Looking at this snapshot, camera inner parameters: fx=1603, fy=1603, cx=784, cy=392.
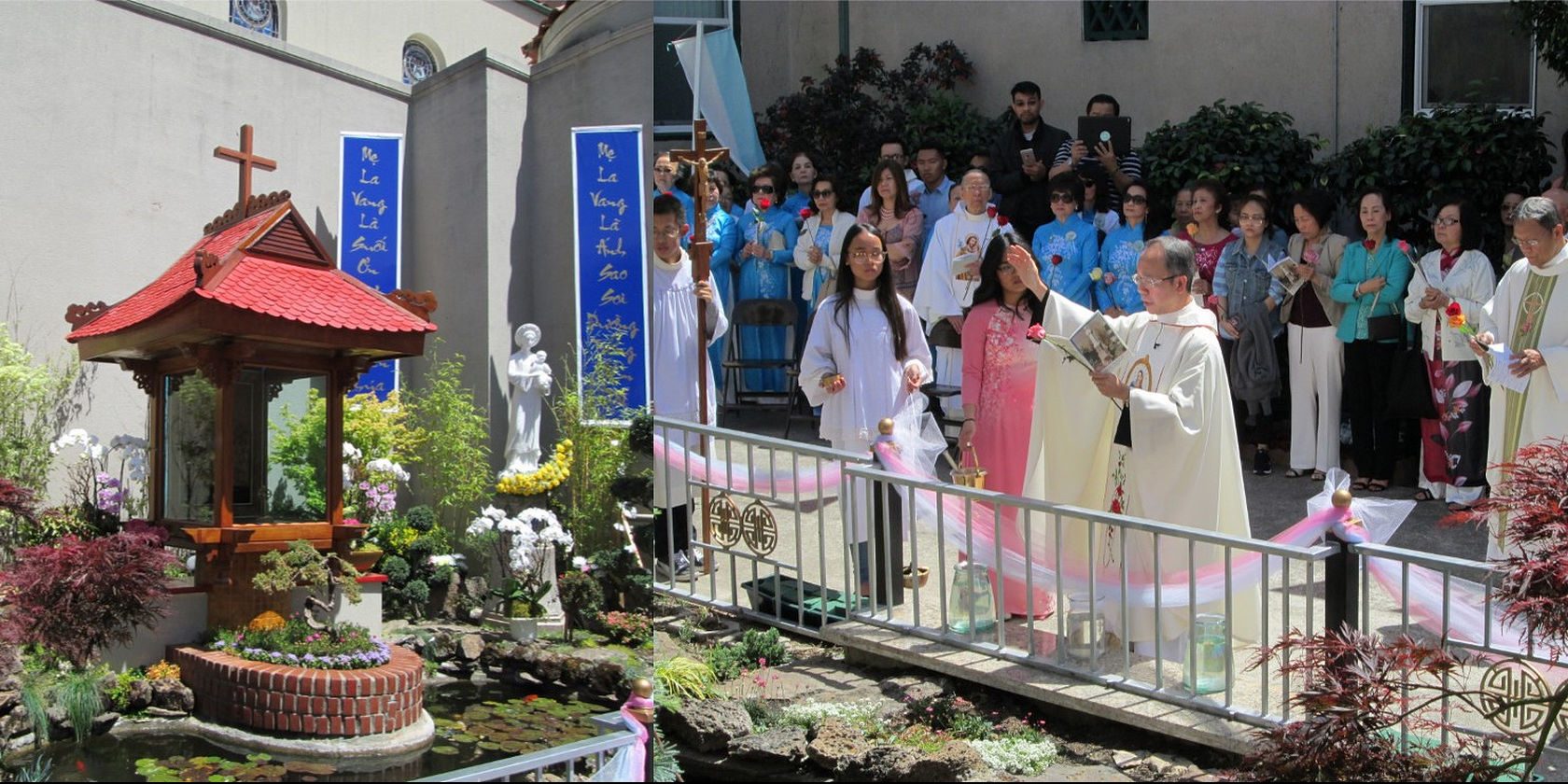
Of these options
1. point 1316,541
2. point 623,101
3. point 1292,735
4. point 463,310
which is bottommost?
point 1292,735

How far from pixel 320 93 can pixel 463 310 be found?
3.00ft

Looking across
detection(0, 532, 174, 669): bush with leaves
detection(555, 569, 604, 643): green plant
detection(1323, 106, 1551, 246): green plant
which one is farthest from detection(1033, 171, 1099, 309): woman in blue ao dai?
detection(0, 532, 174, 669): bush with leaves

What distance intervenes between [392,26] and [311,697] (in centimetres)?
223

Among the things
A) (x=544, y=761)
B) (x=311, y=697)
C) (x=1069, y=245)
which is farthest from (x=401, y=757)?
(x=1069, y=245)

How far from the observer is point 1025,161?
8609mm

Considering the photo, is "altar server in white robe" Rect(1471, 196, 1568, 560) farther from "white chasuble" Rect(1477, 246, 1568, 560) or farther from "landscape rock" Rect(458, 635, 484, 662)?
"landscape rock" Rect(458, 635, 484, 662)

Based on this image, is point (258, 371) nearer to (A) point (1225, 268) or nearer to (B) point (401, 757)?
(B) point (401, 757)

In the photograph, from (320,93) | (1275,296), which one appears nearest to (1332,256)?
(1275,296)

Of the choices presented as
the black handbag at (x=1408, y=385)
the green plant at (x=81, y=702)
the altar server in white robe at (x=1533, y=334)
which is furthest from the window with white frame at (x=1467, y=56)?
the green plant at (x=81, y=702)

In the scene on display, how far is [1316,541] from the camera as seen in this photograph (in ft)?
17.1

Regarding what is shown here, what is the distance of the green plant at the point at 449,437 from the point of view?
17.0 feet

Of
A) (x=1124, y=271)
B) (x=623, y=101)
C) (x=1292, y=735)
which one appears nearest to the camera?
(x=1292, y=735)

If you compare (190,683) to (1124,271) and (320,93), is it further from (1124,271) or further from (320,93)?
(1124,271)

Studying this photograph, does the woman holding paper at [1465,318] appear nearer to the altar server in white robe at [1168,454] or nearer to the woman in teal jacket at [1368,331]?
the woman in teal jacket at [1368,331]
